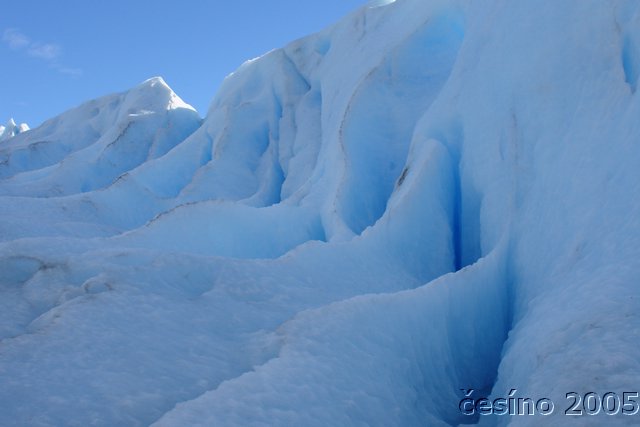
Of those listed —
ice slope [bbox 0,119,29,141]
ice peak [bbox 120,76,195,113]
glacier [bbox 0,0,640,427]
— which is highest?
ice slope [bbox 0,119,29,141]

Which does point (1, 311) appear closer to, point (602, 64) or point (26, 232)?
point (26, 232)

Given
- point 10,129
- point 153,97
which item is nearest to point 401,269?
point 153,97

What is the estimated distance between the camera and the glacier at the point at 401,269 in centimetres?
297

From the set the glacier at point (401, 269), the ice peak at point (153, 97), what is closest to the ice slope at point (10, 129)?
the ice peak at point (153, 97)

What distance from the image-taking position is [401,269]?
19.0ft

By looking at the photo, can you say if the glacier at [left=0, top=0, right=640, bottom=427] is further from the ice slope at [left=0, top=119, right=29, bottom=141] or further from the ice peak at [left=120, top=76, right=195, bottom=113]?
the ice slope at [left=0, top=119, right=29, bottom=141]

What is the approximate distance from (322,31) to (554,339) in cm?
1164

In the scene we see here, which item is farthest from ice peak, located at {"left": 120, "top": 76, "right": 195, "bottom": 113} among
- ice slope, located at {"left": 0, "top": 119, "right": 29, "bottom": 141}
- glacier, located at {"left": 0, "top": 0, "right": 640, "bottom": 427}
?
ice slope, located at {"left": 0, "top": 119, "right": 29, "bottom": 141}

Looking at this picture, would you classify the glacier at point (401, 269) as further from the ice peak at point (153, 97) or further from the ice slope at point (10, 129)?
the ice slope at point (10, 129)

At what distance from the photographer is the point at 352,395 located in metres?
3.21

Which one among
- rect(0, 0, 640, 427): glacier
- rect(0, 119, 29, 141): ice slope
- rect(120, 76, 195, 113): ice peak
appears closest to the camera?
rect(0, 0, 640, 427): glacier

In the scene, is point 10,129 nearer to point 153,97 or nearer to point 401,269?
point 153,97

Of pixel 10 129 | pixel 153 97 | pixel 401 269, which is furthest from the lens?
pixel 10 129

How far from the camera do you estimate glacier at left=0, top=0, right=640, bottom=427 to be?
9.76 feet
